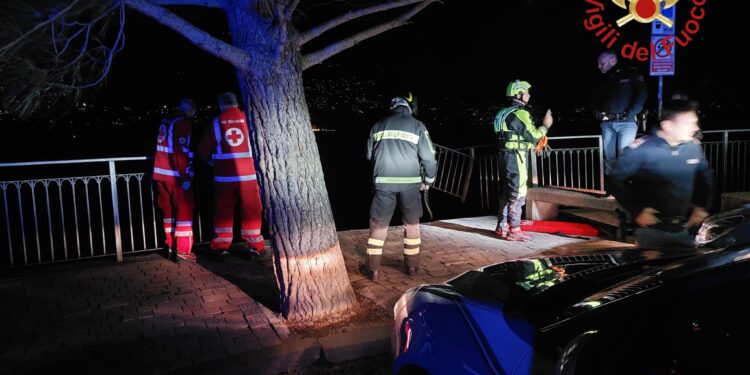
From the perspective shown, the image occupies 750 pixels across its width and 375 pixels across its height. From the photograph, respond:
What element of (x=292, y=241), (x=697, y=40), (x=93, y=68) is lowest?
(x=292, y=241)

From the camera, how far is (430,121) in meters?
27.2

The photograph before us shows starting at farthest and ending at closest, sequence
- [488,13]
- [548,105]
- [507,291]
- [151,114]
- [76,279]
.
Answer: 1. [548,105]
2. [151,114]
3. [488,13]
4. [76,279]
5. [507,291]

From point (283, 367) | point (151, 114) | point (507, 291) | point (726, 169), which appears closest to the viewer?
point (507, 291)

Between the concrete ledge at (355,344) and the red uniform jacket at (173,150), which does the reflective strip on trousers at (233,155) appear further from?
the concrete ledge at (355,344)

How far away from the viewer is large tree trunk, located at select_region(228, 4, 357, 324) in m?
4.56

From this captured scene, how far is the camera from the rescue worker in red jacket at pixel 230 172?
21.9ft

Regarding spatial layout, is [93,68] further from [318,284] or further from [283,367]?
[283,367]

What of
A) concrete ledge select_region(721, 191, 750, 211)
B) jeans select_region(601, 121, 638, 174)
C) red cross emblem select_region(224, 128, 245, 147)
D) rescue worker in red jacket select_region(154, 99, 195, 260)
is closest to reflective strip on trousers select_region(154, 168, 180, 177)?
rescue worker in red jacket select_region(154, 99, 195, 260)

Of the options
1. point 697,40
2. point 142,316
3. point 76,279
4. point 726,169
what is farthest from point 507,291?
point 697,40

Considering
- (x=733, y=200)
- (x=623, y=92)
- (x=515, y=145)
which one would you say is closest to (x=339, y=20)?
(x=515, y=145)

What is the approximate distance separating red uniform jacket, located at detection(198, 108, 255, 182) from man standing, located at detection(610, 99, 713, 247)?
14.0 feet

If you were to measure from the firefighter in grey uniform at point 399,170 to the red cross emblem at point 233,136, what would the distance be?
1.78 meters

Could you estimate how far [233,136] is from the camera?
6.68 m

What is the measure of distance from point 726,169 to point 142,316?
11.1 meters
